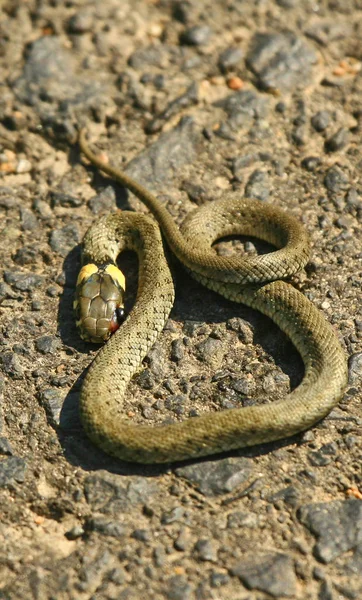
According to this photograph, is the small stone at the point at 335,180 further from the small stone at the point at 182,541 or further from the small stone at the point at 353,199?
the small stone at the point at 182,541

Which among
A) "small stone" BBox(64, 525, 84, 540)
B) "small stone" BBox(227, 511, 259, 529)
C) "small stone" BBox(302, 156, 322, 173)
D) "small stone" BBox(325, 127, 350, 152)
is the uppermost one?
→ "small stone" BBox(325, 127, 350, 152)

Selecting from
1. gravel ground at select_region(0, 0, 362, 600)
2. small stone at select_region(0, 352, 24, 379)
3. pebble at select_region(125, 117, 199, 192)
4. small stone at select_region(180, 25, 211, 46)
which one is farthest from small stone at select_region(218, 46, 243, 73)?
small stone at select_region(0, 352, 24, 379)

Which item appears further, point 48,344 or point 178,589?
point 48,344

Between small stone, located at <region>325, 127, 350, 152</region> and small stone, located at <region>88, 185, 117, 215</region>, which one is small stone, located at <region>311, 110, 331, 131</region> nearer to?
small stone, located at <region>325, 127, 350, 152</region>

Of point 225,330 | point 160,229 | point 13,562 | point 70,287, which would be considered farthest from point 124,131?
point 13,562

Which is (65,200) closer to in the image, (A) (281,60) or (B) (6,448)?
(B) (6,448)

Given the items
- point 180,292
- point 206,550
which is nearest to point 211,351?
point 180,292

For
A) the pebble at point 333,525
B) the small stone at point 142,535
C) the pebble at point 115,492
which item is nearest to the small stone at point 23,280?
the pebble at point 115,492

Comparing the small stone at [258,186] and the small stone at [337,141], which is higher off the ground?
the small stone at [337,141]
